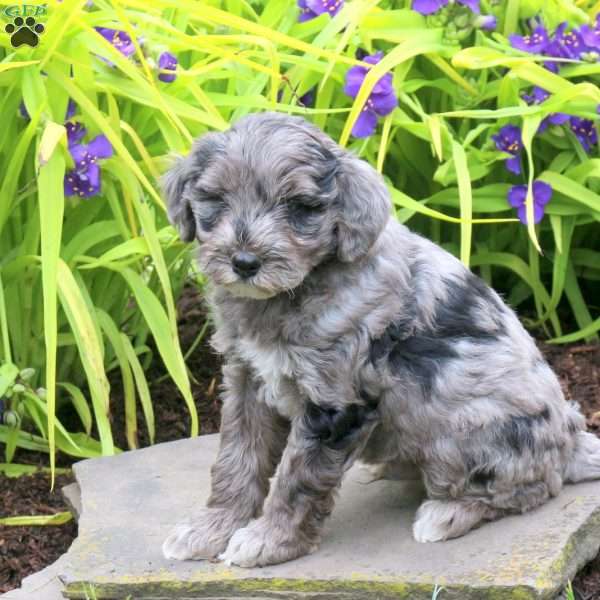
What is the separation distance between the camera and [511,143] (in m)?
6.19

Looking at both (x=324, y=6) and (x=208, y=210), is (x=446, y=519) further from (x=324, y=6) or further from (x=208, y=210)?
(x=324, y=6)

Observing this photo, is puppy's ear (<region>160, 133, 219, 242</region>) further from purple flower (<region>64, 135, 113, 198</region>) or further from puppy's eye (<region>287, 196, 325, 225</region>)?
purple flower (<region>64, 135, 113, 198</region>)

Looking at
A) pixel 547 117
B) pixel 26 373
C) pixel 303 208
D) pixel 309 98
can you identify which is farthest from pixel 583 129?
pixel 26 373

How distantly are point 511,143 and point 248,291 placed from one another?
259 cm

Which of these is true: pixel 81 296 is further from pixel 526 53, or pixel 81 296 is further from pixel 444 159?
pixel 526 53

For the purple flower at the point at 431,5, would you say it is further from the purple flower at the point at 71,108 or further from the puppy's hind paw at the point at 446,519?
the puppy's hind paw at the point at 446,519

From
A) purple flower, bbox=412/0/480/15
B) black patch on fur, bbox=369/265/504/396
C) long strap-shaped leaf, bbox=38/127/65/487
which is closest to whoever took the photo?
black patch on fur, bbox=369/265/504/396

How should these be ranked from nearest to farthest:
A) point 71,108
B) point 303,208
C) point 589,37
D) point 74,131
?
point 303,208 < point 74,131 < point 71,108 < point 589,37

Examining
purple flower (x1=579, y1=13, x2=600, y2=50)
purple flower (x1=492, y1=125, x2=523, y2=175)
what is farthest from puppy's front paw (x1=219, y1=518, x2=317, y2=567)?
purple flower (x1=579, y1=13, x2=600, y2=50)

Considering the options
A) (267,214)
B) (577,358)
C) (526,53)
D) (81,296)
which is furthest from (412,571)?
(526,53)

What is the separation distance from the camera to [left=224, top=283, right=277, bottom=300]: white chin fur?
3.99 m

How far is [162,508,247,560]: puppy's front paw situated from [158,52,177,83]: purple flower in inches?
80.0

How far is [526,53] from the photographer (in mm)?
6098

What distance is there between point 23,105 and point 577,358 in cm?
302
